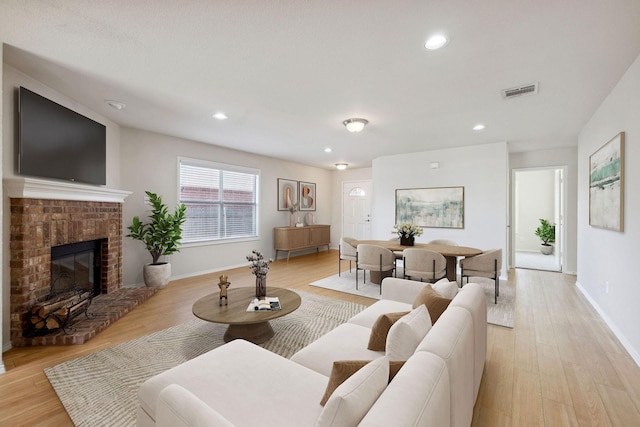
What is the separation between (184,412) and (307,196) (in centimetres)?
727

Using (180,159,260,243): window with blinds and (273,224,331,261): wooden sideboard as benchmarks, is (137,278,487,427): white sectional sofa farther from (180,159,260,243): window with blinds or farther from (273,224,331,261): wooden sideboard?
(273,224,331,261): wooden sideboard

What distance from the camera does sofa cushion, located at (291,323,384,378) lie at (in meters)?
1.66

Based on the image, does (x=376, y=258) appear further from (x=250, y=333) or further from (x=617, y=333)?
(x=617, y=333)

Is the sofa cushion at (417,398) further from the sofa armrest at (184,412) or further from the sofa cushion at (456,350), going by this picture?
the sofa armrest at (184,412)

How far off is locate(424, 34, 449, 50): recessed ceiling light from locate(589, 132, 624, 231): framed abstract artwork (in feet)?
6.97

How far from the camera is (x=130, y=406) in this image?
1878 mm

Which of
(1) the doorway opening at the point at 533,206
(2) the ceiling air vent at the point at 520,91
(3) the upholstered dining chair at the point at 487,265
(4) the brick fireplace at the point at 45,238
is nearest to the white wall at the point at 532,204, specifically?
(1) the doorway opening at the point at 533,206

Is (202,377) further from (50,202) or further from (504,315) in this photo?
(504,315)

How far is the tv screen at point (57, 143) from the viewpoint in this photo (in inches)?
108

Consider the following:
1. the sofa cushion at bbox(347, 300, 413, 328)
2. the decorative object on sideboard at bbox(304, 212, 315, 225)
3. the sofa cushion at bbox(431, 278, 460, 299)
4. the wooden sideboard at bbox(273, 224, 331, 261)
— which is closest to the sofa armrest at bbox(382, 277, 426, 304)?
the sofa cushion at bbox(347, 300, 413, 328)

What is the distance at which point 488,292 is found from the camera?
4320 mm

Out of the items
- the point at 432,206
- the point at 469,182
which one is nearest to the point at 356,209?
the point at 432,206

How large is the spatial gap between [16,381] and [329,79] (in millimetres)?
3583

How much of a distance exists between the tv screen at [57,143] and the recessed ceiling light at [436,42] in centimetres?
366
